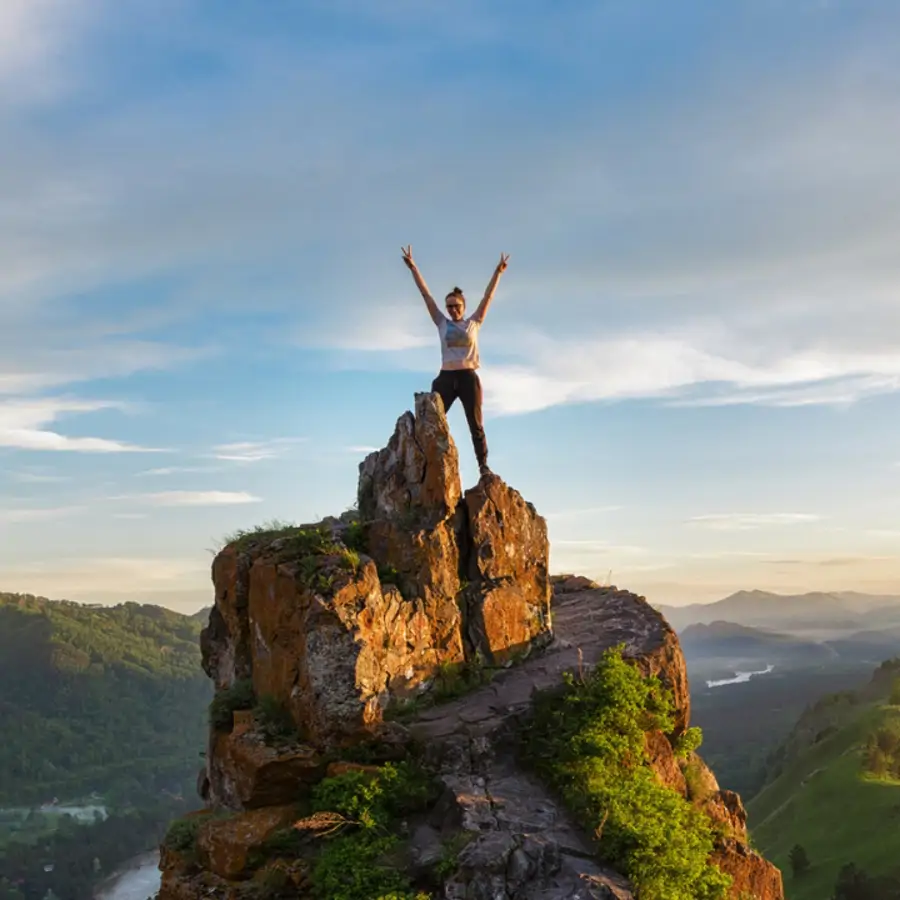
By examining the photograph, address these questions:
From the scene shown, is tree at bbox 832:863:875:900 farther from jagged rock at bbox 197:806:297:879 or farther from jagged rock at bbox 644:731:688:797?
jagged rock at bbox 197:806:297:879

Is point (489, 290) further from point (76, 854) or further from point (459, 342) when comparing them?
point (76, 854)

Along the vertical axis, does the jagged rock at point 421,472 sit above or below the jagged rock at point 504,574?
above

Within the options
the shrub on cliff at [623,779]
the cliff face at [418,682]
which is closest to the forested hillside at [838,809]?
the cliff face at [418,682]

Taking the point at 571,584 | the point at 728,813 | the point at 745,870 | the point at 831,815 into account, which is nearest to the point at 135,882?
the point at 831,815

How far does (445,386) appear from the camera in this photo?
1711 cm

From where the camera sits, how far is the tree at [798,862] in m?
66.2

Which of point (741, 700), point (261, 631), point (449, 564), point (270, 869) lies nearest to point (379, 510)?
point (449, 564)

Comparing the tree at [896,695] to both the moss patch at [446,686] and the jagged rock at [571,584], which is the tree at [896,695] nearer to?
the jagged rock at [571,584]

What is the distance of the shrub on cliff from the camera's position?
11.4m

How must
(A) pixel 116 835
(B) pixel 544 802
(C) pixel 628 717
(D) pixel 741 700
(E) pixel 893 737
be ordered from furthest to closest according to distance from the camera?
Result: (D) pixel 741 700
(A) pixel 116 835
(E) pixel 893 737
(C) pixel 628 717
(B) pixel 544 802

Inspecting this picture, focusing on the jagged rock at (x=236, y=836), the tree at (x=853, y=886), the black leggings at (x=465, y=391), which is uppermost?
the black leggings at (x=465, y=391)

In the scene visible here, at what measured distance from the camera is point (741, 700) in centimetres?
19388

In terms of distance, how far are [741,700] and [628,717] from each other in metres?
197

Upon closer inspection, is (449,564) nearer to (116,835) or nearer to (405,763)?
(405,763)
